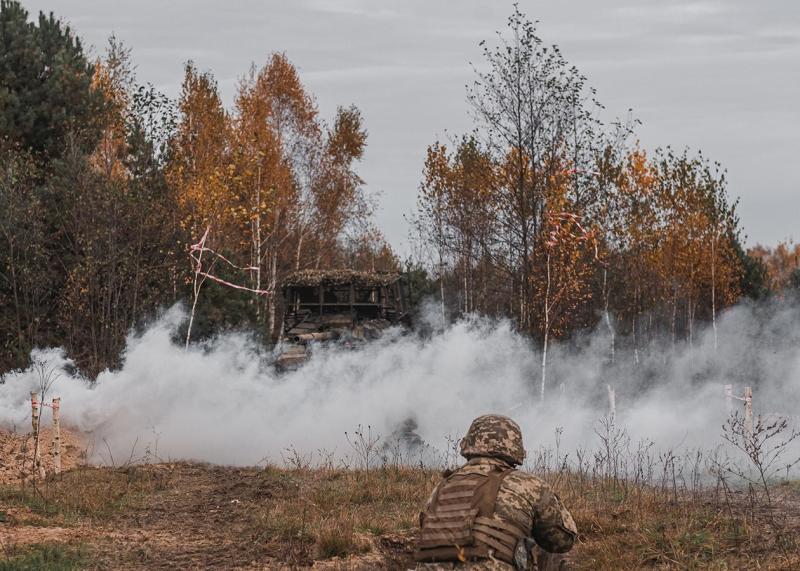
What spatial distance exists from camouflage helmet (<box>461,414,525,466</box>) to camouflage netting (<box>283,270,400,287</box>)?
1638 centimetres

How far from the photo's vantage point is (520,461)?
22.4 feet

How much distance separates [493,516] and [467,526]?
18cm

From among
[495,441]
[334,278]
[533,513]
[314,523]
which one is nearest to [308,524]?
[314,523]

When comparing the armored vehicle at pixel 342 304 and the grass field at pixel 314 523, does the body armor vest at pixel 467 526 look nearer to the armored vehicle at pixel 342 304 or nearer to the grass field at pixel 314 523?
the grass field at pixel 314 523

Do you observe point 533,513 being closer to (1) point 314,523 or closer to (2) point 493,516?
(2) point 493,516

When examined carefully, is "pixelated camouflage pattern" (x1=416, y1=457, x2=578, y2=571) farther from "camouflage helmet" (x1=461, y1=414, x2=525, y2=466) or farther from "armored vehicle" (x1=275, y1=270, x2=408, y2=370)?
"armored vehicle" (x1=275, y1=270, x2=408, y2=370)

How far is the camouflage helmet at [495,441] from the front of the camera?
6719mm

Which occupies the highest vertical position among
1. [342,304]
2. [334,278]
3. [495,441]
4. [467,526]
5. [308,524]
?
[334,278]

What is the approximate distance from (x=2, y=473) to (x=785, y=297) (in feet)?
144

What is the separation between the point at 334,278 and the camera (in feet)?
75.7

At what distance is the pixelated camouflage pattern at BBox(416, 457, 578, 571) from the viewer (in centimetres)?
640

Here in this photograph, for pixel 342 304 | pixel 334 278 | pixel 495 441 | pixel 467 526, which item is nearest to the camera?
pixel 467 526

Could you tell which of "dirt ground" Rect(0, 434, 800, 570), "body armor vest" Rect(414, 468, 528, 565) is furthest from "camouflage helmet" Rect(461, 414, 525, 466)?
"dirt ground" Rect(0, 434, 800, 570)

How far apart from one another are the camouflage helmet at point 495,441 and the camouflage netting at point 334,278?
16.4 meters
